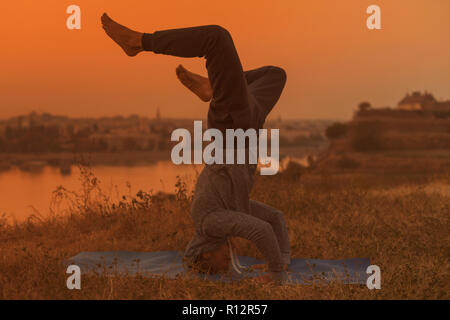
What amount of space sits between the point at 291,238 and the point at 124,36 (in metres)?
3.10

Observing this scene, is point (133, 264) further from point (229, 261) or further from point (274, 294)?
point (274, 294)

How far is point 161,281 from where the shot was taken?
372 cm

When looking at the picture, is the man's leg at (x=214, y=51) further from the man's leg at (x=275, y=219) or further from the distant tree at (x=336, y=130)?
the distant tree at (x=336, y=130)

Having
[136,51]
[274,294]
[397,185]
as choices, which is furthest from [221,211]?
[397,185]

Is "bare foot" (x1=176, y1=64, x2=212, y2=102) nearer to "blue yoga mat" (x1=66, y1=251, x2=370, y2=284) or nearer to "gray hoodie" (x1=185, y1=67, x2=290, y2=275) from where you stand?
"gray hoodie" (x1=185, y1=67, x2=290, y2=275)

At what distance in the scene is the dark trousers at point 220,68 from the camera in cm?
357

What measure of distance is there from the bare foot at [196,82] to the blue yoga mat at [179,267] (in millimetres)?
1681

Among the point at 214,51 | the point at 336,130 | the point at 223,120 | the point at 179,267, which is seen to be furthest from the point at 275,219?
the point at 336,130

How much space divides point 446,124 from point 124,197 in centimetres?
1508

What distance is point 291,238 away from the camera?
220 inches

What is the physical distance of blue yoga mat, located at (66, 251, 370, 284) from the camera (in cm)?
414

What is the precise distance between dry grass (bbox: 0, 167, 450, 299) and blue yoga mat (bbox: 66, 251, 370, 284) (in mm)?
224

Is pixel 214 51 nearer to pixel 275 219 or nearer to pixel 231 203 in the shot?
pixel 231 203

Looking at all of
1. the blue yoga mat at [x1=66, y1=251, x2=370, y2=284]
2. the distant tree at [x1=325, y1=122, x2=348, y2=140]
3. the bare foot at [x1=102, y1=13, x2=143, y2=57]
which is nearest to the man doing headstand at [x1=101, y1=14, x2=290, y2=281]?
the bare foot at [x1=102, y1=13, x2=143, y2=57]
